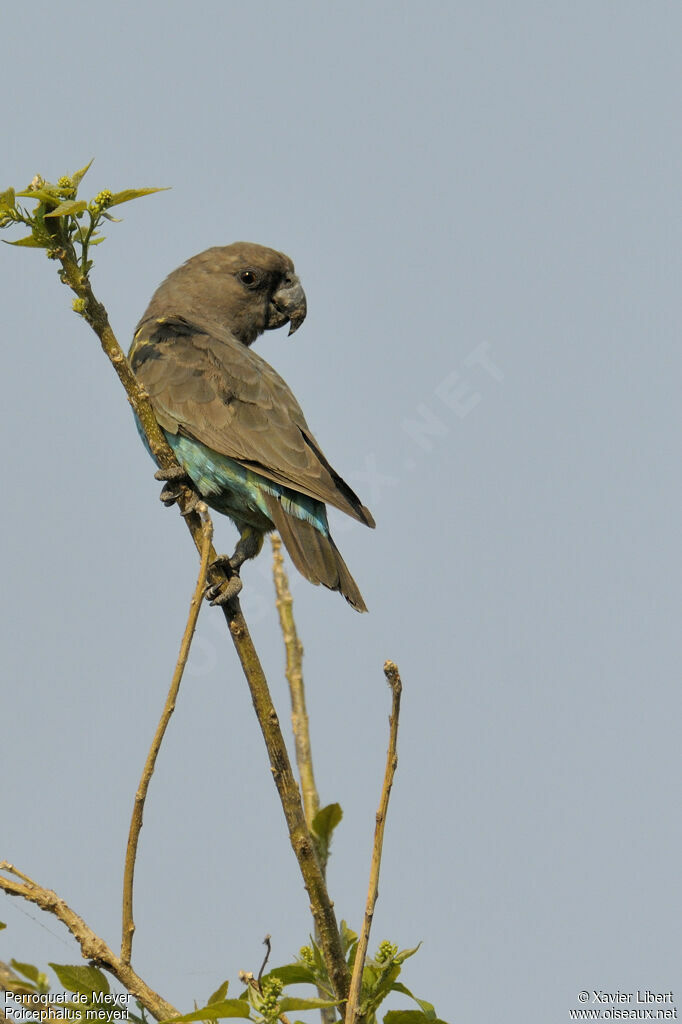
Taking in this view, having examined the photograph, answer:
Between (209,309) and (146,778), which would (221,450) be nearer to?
(209,309)

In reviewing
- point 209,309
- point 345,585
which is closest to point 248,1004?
point 345,585

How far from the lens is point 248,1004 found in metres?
2.48

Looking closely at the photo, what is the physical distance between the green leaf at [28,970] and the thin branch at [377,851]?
78cm

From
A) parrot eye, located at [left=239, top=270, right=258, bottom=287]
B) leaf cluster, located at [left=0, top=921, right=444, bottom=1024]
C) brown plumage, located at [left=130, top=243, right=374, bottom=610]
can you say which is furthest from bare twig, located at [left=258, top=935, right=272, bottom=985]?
parrot eye, located at [left=239, top=270, right=258, bottom=287]

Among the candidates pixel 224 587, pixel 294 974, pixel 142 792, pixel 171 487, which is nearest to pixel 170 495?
pixel 171 487

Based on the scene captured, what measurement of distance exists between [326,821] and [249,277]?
5874 millimetres

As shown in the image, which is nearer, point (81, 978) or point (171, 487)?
point (81, 978)

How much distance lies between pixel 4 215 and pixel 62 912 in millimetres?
2259

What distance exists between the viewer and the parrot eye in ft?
27.5

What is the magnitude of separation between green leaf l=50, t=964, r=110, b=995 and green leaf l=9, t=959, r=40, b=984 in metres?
0.04

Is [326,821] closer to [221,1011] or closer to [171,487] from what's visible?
[221,1011]

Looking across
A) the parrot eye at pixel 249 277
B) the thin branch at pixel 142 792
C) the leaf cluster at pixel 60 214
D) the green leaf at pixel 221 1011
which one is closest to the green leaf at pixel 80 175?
the leaf cluster at pixel 60 214

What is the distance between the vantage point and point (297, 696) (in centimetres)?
421

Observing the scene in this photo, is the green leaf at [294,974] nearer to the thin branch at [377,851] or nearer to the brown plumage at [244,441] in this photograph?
the thin branch at [377,851]
